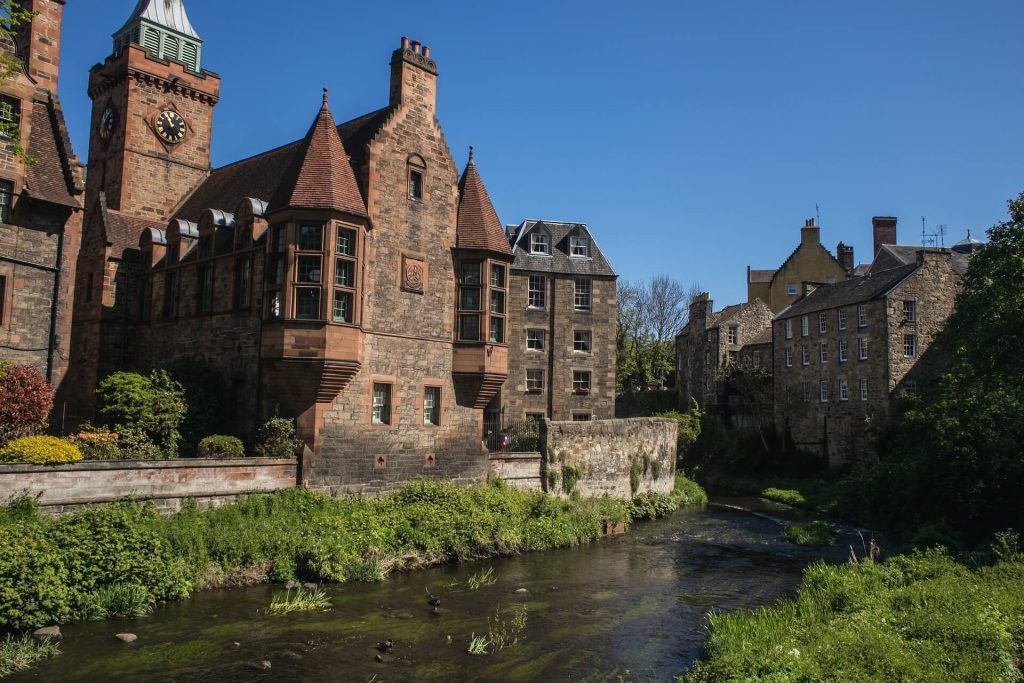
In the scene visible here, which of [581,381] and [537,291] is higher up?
[537,291]

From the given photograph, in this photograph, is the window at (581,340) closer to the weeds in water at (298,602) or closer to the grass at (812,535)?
the grass at (812,535)

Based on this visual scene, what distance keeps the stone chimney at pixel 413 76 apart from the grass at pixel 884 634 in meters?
19.0

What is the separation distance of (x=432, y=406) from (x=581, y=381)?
16.9 metres

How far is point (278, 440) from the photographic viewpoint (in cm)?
2222

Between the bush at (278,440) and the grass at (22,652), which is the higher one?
the bush at (278,440)

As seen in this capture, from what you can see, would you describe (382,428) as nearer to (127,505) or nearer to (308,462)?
(308,462)

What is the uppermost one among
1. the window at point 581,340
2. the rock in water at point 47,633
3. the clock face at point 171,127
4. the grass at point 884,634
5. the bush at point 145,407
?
the clock face at point 171,127

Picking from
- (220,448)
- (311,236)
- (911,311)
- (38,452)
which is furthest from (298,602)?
(911,311)

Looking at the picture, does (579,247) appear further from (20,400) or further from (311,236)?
(20,400)

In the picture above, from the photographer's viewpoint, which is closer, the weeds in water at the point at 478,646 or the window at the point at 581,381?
the weeds in water at the point at 478,646

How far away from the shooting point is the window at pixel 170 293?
2795 centimetres

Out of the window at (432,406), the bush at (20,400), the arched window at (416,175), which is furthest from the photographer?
the window at (432,406)

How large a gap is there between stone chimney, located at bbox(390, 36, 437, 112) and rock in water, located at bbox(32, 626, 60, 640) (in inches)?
716

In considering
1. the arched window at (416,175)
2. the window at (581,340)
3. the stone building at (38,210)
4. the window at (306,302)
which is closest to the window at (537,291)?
the window at (581,340)
